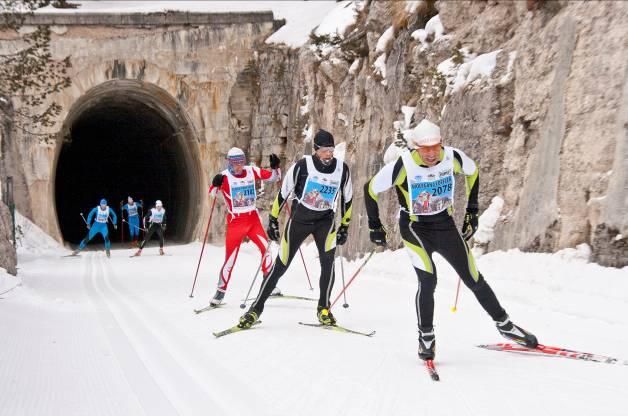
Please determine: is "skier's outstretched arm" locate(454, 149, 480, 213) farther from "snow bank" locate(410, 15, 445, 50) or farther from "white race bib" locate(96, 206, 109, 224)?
"white race bib" locate(96, 206, 109, 224)

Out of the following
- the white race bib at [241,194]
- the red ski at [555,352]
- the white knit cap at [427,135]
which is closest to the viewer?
the red ski at [555,352]

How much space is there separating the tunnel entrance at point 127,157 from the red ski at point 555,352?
53.9ft

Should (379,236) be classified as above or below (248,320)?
above

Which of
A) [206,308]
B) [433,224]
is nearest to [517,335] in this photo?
[433,224]

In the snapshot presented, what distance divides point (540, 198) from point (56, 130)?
16.8m

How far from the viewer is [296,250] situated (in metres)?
5.80

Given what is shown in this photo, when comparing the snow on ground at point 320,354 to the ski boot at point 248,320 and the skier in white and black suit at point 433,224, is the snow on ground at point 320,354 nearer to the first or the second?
the ski boot at point 248,320

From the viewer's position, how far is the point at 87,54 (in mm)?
20062

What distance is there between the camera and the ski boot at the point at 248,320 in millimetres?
5633

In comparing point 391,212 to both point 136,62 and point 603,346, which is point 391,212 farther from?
point 136,62

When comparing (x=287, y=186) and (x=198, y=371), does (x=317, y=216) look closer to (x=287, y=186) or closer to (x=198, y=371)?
(x=287, y=186)

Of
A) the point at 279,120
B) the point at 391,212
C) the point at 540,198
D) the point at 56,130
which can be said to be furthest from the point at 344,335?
the point at 56,130

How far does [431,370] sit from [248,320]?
218 centimetres

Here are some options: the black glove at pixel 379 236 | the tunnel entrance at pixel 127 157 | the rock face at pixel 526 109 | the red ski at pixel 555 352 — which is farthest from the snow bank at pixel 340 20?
the red ski at pixel 555 352
